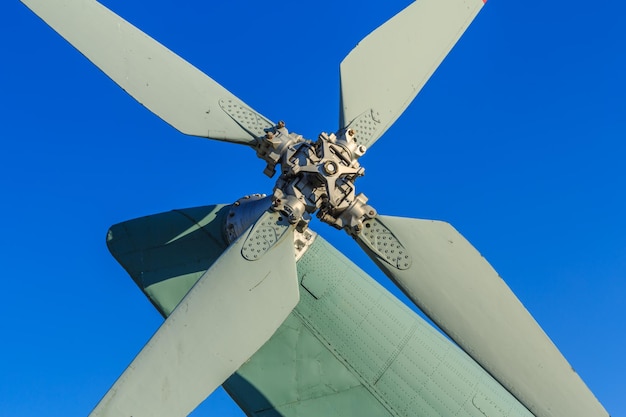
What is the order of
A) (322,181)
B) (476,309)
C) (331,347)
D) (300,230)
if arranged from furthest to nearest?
(331,347) → (300,230) → (322,181) → (476,309)

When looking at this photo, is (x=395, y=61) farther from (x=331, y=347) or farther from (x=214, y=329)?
(x=214, y=329)

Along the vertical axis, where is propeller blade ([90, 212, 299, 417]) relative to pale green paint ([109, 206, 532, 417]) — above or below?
below

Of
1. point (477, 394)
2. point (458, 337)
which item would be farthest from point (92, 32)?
point (477, 394)

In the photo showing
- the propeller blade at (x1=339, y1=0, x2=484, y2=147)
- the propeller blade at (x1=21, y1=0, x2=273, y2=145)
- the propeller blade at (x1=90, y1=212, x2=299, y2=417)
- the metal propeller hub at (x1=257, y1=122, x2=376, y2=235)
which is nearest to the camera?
the propeller blade at (x1=90, y1=212, x2=299, y2=417)

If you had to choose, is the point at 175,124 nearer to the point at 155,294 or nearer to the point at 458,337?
the point at 155,294

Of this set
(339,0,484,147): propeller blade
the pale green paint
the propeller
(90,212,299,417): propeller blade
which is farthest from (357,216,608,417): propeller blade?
the pale green paint

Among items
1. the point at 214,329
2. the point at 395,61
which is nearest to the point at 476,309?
the point at 214,329

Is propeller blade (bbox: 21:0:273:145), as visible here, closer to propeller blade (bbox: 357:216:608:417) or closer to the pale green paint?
propeller blade (bbox: 357:216:608:417)
